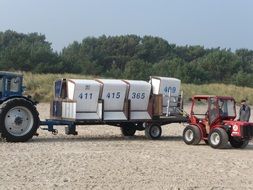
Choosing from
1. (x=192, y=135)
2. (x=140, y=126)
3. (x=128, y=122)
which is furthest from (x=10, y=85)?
(x=192, y=135)

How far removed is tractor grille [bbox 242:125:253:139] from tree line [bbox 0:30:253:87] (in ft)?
133

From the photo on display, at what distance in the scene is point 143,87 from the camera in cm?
2156

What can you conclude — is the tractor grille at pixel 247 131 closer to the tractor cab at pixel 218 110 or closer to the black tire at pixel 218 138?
the black tire at pixel 218 138

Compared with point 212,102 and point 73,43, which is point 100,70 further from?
point 212,102

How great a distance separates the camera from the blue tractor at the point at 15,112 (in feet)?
60.4

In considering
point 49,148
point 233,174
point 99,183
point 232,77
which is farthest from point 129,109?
point 232,77

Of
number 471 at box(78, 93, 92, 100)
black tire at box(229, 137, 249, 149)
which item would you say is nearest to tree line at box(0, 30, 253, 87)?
number 471 at box(78, 93, 92, 100)

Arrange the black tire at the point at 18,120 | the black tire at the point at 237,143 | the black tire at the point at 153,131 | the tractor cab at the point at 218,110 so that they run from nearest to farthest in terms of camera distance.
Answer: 1. the black tire at the point at 18,120
2. the black tire at the point at 237,143
3. the tractor cab at the point at 218,110
4. the black tire at the point at 153,131

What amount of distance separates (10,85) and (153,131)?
5.59 m

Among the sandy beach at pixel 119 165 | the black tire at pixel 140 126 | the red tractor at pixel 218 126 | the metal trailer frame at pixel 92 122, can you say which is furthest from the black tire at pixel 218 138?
the black tire at pixel 140 126

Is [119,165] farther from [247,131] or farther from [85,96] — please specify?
[247,131]

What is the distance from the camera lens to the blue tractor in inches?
725

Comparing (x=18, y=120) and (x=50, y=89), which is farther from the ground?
(x=50, y=89)

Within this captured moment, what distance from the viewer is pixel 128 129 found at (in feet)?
73.4
